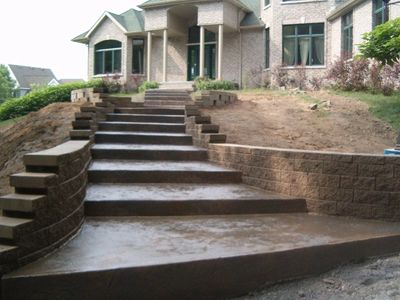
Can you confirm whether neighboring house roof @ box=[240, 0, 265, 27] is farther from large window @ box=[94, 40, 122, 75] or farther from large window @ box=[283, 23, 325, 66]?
large window @ box=[94, 40, 122, 75]

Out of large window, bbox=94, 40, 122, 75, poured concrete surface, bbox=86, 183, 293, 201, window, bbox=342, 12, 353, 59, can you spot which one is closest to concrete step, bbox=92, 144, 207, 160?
poured concrete surface, bbox=86, 183, 293, 201

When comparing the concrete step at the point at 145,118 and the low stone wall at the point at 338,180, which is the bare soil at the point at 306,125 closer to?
the concrete step at the point at 145,118

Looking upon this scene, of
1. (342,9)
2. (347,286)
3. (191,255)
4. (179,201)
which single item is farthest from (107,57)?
(347,286)

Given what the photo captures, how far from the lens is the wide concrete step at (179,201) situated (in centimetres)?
502

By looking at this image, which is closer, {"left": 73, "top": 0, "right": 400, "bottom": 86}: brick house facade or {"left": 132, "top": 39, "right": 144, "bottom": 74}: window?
{"left": 73, "top": 0, "right": 400, "bottom": 86}: brick house facade

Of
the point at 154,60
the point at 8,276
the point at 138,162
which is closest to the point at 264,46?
the point at 154,60

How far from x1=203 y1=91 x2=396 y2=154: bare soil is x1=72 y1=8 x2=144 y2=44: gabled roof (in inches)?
558

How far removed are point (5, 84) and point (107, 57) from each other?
48.2 meters

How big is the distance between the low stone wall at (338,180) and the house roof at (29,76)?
7258 cm

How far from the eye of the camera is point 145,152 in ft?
23.9

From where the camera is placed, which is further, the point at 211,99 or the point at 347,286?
the point at 211,99

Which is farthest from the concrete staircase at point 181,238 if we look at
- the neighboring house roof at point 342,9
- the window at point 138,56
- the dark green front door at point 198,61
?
the window at point 138,56

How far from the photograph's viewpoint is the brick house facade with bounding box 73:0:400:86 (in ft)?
70.7

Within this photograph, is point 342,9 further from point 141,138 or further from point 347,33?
point 141,138
